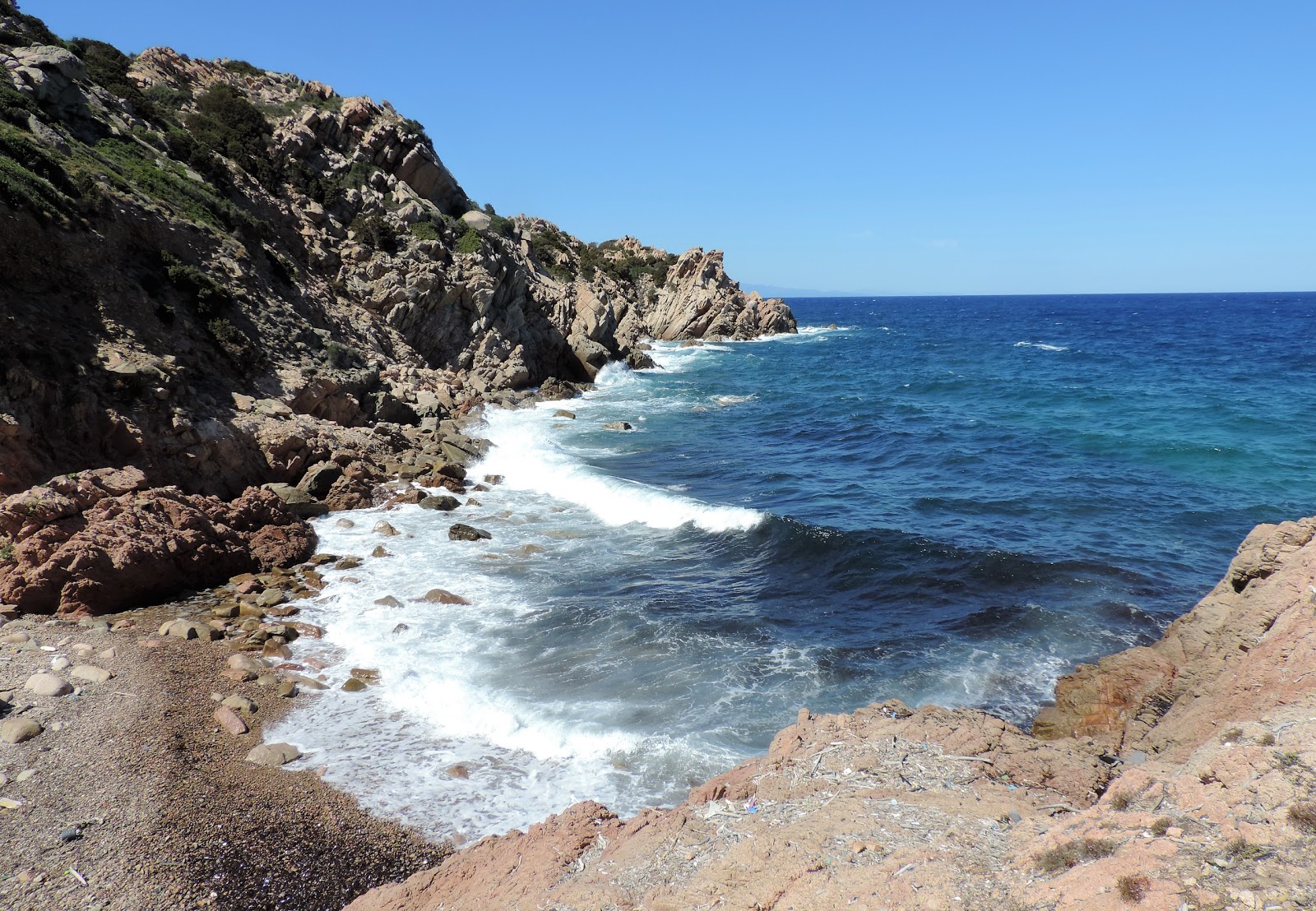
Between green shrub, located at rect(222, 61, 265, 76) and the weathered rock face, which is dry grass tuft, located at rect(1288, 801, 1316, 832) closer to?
the weathered rock face

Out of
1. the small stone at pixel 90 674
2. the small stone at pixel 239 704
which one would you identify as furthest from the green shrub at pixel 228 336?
the small stone at pixel 239 704

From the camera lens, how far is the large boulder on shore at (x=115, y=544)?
43.6 feet

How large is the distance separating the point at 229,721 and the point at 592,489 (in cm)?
1446

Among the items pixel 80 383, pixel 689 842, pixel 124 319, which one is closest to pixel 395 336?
pixel 124 319

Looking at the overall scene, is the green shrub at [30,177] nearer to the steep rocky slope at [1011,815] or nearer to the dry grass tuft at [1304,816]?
the steep rocky slope at [1011,815]

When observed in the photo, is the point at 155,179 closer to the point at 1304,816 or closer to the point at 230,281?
the point at 230,281

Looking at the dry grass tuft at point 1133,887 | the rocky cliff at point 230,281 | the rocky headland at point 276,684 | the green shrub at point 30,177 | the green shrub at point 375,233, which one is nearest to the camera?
the dry grass tuft at point 1133,887

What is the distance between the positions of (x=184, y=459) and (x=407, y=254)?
71.7 ft

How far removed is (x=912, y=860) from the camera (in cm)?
576

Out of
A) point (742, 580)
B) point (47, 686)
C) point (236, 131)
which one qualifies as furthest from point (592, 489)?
point (236, 131)

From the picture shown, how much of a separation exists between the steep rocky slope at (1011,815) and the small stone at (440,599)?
27.4 feet

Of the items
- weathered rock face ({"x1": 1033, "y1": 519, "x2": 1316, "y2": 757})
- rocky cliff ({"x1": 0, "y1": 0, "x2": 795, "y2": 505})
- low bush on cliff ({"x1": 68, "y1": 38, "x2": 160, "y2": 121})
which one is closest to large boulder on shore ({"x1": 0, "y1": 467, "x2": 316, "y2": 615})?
rocky cliff ({"x1": 0, "y1": 0, "x2": 795, "y2": 505})

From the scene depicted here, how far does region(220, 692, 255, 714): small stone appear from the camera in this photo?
11000 millimetres

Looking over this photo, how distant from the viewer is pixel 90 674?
11.3 metres
